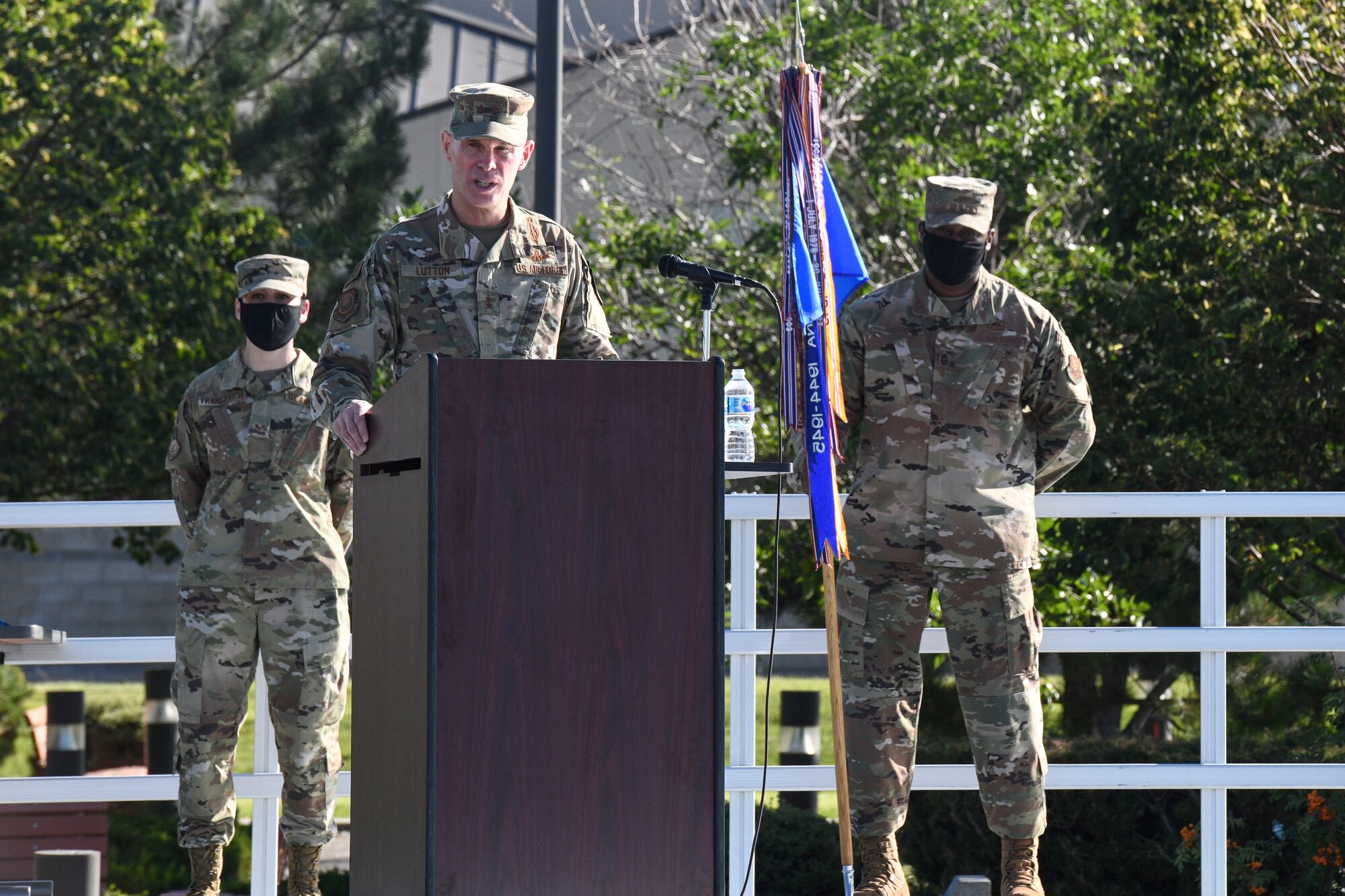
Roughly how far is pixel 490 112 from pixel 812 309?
1028 mm

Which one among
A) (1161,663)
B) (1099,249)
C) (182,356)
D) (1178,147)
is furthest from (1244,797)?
(182,356)

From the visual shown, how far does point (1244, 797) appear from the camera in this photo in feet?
21.0

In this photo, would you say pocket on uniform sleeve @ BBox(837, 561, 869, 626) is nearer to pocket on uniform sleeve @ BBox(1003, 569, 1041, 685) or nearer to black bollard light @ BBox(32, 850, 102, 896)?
pocket on uniform sleeve @ BBox(1003, 569, 1041, 685)

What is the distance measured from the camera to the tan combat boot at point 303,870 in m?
4.36

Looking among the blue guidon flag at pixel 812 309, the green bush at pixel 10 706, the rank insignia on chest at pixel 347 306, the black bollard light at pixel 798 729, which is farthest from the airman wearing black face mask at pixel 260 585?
the green bush at pixel 10 706

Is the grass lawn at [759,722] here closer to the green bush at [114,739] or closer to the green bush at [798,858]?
the green bush at [798,858]

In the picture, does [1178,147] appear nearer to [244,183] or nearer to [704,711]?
[704,711]

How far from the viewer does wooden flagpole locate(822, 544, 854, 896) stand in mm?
4035

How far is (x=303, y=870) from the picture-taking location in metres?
4.36

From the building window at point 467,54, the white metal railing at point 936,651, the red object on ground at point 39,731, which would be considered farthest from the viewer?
the building window at point 467,54

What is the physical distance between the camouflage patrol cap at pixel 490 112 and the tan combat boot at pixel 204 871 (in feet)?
6.58

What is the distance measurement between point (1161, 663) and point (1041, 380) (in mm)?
5250

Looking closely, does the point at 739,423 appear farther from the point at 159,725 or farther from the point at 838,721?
the point at 159,725

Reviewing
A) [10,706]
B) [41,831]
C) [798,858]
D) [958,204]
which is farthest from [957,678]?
[10,706]
